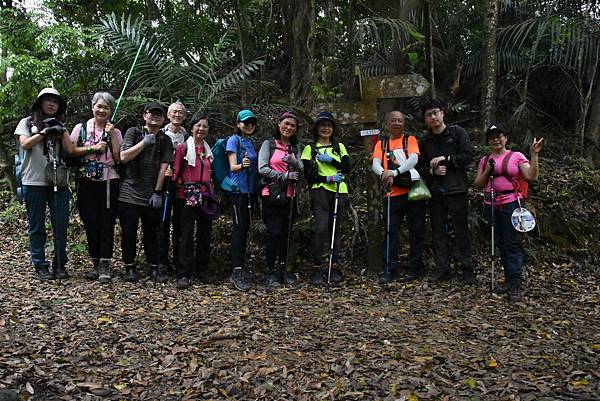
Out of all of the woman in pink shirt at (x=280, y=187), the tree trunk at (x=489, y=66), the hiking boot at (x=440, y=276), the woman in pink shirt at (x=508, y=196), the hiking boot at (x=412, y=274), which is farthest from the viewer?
the tree trunk at (x=489, y=66)

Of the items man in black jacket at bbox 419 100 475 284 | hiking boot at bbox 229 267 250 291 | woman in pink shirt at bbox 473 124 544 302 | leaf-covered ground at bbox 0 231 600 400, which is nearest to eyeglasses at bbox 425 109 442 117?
man in black jacket at bbox 419 100 475 284

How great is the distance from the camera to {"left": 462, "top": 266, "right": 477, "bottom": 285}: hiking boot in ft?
19.5

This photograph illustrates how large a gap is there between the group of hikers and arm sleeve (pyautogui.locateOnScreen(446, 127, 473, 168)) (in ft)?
0.05

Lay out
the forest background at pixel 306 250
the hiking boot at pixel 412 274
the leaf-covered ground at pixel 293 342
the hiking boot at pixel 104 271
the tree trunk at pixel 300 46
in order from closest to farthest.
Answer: the leaf-covered ground at pixel 293 342, the forest background at pixel 306 250, the hiking boot at pixel 104 271, the hiking boot at pixel 412 274, the tree trunk at pixel 300 46

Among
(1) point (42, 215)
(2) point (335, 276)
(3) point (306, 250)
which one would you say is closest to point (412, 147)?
(2) point (335, 276)

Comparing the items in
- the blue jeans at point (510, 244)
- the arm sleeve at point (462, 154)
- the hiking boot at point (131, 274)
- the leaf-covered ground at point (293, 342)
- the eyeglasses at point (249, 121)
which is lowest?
the leaf-covered ground at point (293, 342)

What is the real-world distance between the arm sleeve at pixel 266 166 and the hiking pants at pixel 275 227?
26 centimetres

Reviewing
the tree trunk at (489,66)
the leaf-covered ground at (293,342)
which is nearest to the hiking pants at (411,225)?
the leaf-covered ground at (293,342)

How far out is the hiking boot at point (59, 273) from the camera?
567 centimetres

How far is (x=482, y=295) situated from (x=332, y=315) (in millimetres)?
1748

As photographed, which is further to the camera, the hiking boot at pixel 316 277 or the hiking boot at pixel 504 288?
the hiking boot at pixel 316 277

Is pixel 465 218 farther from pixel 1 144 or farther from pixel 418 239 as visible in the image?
pixel 1 144

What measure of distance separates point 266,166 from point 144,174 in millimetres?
1326

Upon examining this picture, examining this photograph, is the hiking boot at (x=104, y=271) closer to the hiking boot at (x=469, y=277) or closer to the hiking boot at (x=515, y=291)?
the hiking boot at (x=469, y=277)
